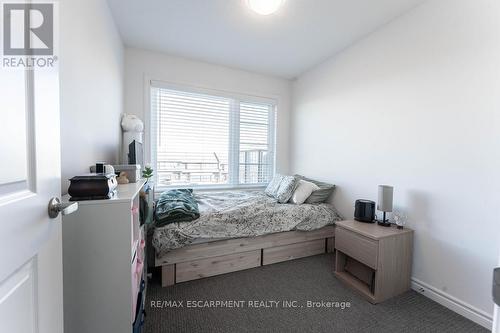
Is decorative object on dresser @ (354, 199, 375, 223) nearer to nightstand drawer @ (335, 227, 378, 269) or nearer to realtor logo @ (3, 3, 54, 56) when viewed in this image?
nightstand drawer @ (335, 227, 378, 269)

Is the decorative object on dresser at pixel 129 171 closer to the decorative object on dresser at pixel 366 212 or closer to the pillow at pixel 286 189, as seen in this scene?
the pillow at pixel 286 189

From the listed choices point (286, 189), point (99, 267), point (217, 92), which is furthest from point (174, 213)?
point (217, 92)

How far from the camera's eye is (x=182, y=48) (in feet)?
9.13

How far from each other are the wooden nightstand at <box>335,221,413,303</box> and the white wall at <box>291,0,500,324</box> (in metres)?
0.20

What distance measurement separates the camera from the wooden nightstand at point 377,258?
1.74 meters

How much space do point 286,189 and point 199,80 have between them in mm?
2099

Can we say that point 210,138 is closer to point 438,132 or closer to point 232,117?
point 232,117

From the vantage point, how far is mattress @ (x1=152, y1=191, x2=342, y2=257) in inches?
74.9

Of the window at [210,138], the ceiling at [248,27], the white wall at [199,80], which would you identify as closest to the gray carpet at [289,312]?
the window at [210,138]

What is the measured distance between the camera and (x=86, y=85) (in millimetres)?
1444

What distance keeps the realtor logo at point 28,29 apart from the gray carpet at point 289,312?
5.60ft

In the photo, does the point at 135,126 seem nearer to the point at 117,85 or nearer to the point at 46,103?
the point at 117,85

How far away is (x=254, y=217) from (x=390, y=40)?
7.75 feet

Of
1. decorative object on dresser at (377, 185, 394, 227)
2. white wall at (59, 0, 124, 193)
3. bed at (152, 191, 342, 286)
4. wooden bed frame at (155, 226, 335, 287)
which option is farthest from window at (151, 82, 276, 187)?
decorative object on dresser at (377, 185, 394, 227)
